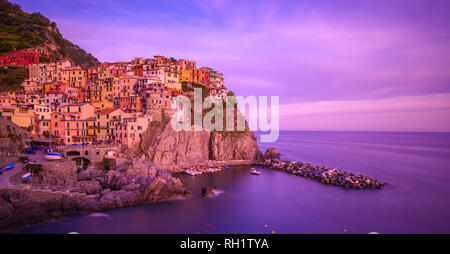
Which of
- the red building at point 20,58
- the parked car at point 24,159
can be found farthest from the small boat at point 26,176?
the red building at point 20,58

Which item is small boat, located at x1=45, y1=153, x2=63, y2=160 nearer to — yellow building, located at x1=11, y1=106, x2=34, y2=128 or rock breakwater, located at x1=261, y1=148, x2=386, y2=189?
yellow building, located at x1=11, y1=106, x2=34, y2=128

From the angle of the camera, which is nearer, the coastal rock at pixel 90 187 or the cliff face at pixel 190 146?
the coastal rock at pixel 90 187

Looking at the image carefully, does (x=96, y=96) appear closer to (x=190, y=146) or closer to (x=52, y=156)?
(x=190, y=146)

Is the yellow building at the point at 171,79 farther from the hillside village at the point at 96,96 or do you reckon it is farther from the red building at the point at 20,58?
the red building at the point at 20,58

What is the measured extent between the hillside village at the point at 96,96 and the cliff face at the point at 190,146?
6.67 ft

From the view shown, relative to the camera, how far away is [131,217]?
73.0 feet

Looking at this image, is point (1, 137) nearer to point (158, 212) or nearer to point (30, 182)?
point (30, 182)

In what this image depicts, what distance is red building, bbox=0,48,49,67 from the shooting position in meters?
52.4

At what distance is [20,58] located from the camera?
5288 centimetres

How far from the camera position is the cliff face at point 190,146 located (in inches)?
1544

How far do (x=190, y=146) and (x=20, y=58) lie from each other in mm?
43923

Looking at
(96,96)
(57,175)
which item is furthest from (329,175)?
(96,96)

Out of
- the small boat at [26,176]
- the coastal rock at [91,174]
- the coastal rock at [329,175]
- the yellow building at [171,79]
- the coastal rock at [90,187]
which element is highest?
the yellow building at [171,79]
